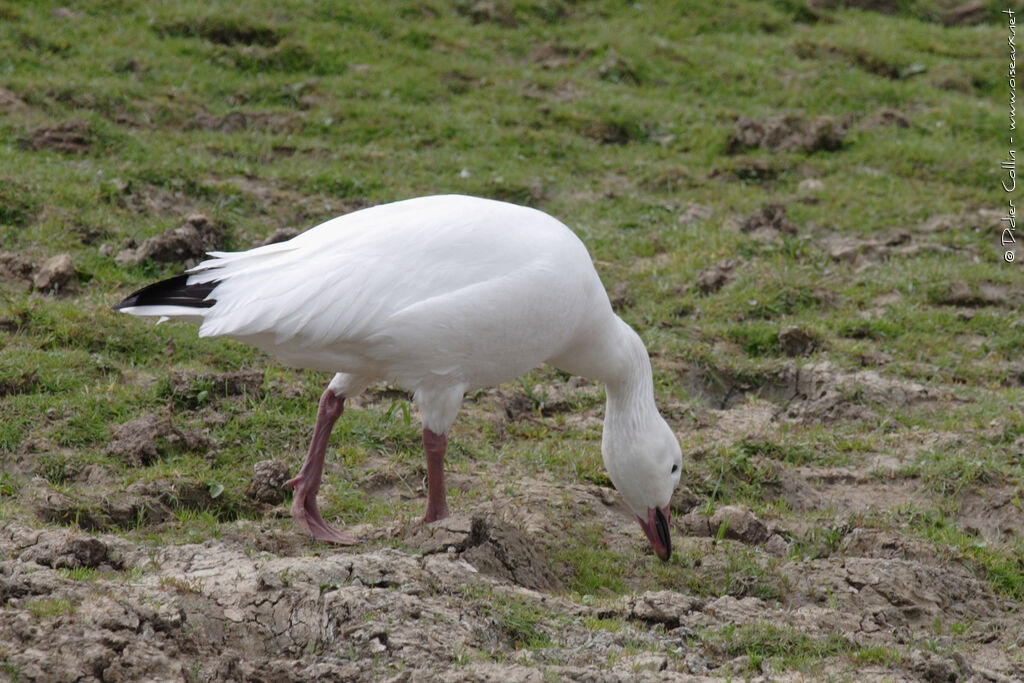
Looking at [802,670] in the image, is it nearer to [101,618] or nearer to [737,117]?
[101,618]

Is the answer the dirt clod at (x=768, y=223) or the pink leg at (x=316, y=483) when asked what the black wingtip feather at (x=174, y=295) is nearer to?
the pink leg at (x=316, y=483)

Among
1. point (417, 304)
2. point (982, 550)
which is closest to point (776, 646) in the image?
point (982, 550)

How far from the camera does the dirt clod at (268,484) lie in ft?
18.1

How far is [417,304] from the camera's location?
15.7ft

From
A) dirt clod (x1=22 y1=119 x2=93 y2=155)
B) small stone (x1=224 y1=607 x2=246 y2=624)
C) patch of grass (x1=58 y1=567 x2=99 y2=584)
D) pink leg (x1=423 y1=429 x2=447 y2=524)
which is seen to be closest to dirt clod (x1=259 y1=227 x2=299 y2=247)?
dirt clod (x1=22 y1=119 x2=93 y2=155)

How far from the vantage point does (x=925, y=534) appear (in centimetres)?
555

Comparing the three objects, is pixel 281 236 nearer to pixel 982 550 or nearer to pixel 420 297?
pixel 420 297

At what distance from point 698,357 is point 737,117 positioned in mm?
4877

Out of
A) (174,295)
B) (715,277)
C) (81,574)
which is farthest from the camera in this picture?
(715,277)

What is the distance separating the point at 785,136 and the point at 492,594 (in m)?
7.45

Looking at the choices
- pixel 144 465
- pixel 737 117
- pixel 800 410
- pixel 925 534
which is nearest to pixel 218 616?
pixel 144 465

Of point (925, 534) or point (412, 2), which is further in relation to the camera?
point (412, 2)

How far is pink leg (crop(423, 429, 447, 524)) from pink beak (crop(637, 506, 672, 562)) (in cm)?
98

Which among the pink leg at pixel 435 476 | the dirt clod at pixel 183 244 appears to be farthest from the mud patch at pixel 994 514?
the dirt clod at pixel 183 244
